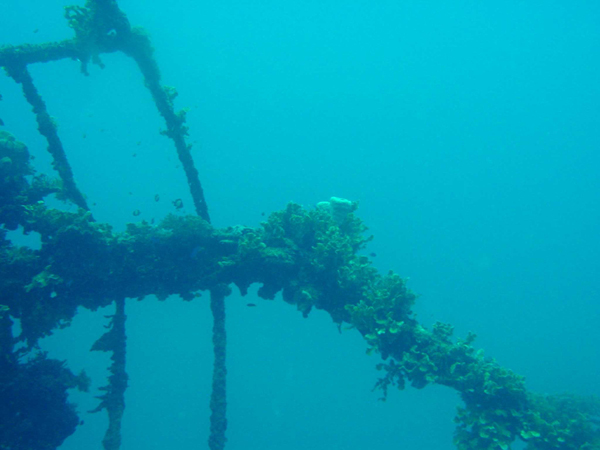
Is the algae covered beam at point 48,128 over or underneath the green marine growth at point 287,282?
over

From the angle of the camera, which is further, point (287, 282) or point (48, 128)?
point (48, 128)

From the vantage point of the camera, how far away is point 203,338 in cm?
7356

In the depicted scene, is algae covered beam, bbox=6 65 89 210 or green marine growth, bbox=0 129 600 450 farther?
algae covered beam, bbox=6 65 89 210

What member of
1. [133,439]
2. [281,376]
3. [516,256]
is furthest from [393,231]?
[133,439]

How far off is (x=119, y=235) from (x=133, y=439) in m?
59.8

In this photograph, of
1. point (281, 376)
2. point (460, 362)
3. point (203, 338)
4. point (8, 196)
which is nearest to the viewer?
point (460, 362)

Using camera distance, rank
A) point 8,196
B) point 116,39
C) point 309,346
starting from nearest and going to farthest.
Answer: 1. point 8,196
2. point 116,39
3. point 309,346

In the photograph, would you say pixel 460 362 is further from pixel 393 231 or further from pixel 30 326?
pixel 393 231

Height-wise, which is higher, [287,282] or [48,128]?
[48,128]

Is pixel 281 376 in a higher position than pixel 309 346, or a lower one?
lower

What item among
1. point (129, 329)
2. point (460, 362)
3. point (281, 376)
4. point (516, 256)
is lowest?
point (460, 362)

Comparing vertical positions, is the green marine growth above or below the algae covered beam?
below

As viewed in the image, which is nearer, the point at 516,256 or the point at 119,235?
the point at 119,235

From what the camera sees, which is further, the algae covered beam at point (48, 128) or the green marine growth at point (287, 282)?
the algae covered beam at point (48, 128)
